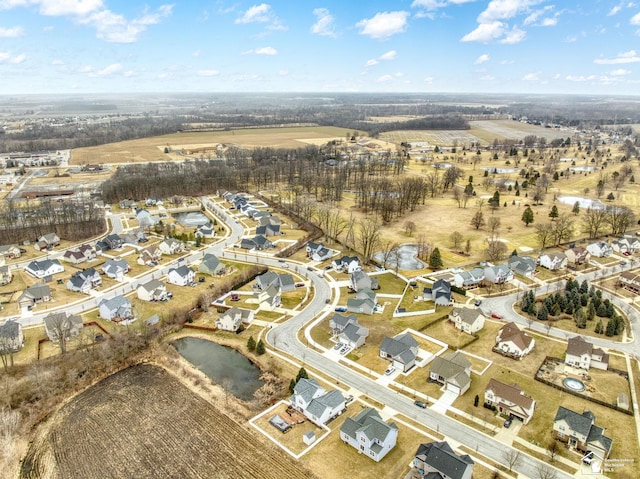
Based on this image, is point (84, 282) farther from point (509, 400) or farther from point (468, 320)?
point (509, 400)

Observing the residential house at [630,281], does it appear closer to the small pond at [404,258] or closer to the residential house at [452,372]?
the small pond at [404,258]

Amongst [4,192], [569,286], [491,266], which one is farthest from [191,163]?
[569,286]

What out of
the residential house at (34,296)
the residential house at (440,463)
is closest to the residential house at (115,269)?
the residential house at (34,296)

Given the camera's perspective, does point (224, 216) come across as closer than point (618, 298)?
No

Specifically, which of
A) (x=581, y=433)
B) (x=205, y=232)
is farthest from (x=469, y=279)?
(x=205, y=232)

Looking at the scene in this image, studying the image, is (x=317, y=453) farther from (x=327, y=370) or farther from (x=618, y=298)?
(x=618, y=298)

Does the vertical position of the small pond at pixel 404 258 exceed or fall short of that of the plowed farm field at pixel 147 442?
it exceeds it
